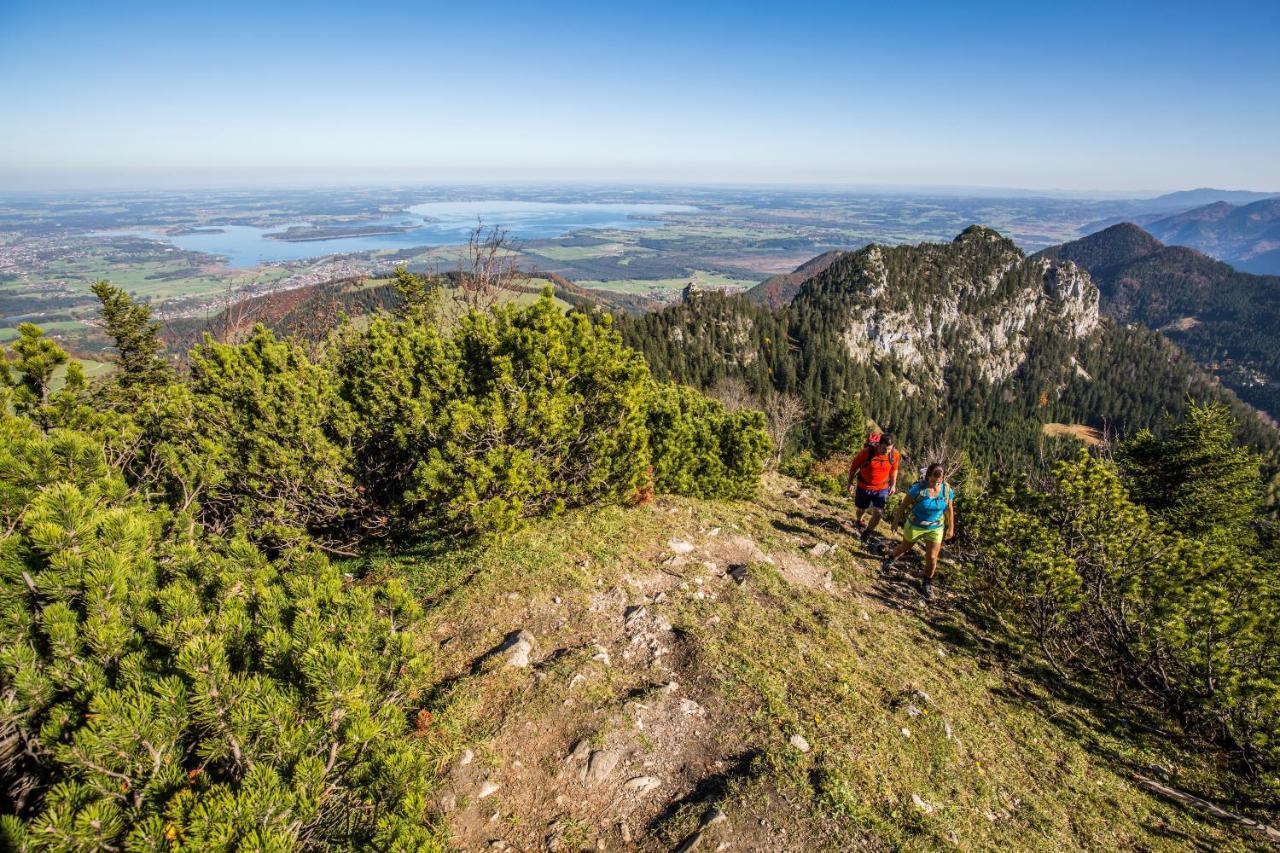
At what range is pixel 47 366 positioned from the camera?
8.82 meters

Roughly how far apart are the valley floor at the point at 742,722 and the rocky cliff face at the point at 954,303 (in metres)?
137

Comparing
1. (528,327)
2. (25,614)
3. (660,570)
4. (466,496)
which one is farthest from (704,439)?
(25,614)

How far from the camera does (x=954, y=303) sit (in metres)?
165

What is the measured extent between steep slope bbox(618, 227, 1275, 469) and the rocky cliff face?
0.44 m

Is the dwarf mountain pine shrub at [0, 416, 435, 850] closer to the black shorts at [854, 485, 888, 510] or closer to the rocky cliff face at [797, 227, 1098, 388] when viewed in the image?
the black shorts at [854, 485, 888, 510]

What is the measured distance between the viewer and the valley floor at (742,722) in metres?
5.73

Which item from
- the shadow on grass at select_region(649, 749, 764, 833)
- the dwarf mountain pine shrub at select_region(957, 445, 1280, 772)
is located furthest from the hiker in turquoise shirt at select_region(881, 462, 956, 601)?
the shadow on grass at select_region(649, 749, 764, 833)

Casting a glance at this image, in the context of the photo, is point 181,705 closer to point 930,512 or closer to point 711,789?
point 711,789

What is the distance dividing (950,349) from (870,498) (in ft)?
572

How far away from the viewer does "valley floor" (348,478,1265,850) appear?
5730mm

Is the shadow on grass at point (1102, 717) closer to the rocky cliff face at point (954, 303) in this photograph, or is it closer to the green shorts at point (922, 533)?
the green shorts at point (922, 533)

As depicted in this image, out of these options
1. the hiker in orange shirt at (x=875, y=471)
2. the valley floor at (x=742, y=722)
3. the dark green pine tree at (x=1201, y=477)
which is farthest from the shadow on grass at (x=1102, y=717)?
the dark green pine tree at (x=1201, y=477)

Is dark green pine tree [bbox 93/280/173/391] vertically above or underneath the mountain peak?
underneath

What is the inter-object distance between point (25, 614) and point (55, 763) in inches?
38.9
